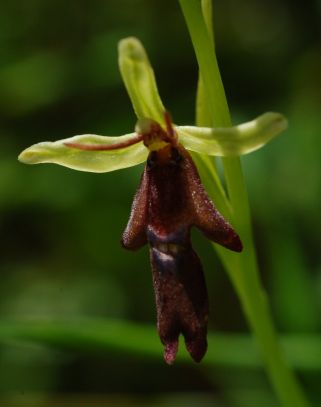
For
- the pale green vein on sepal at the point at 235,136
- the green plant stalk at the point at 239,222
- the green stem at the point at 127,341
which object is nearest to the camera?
the pale green vein on sepal at the point at 235,136

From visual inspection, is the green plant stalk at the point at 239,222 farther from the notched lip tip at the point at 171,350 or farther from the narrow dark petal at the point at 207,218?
the notched lip tip at the point at 171,350

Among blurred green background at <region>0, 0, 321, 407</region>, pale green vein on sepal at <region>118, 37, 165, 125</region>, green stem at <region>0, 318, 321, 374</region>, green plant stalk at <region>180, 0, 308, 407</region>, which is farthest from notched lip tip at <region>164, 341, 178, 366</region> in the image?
blurred green background at <region>0, 0, 321, 407</region>

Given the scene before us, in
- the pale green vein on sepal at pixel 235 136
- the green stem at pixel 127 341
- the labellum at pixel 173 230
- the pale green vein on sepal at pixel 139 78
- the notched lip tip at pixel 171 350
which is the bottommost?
the green stem at pixel 127 341

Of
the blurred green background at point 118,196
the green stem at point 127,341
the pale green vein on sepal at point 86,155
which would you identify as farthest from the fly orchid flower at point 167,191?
the blurred green background at point 118,196

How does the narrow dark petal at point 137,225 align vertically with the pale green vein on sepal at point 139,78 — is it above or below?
below

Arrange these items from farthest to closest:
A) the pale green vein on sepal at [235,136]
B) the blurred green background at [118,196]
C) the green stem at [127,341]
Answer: the blurred green background at [118,196] → the green stem at [127,341] → the pale green vein on sepal at [235,136]

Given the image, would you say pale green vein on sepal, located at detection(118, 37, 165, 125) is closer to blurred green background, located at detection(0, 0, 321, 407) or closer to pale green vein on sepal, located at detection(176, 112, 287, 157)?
pale green vein on sepal, located at detection(176, 112, 287, 157)

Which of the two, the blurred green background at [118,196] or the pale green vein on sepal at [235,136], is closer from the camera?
the pale green vein on sepal at [235,136]

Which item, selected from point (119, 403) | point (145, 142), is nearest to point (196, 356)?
point (145, 142)
